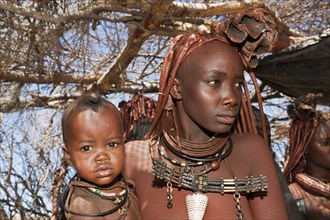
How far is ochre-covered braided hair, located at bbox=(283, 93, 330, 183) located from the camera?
172 inches

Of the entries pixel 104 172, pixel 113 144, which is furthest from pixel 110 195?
pixel 113 144

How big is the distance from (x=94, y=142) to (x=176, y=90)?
387 mm

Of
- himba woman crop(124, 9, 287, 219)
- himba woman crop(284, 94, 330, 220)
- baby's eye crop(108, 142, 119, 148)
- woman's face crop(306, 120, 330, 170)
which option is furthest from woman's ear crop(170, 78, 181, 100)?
woman's face crop(306, 120, 330, 170)

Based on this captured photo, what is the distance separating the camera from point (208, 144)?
7.74 feet

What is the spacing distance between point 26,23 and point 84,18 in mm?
549

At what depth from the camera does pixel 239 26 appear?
2.39 m

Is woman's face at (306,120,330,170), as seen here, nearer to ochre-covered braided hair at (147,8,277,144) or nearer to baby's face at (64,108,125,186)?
ochre-covered braided hair at (147,8,277,144)

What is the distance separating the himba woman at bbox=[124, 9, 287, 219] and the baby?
9 centimetres

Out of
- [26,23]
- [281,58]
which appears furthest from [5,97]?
[281,58]

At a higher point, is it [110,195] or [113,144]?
[113,144]

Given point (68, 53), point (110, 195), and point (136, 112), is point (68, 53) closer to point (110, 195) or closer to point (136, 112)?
point (136, 112)

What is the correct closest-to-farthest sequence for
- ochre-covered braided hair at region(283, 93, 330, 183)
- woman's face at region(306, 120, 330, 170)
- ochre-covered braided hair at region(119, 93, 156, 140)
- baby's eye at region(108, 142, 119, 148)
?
baby's eye at region(108, 142, 119, 148)
woman's face at region(306, 120, 330, 170)
ochre-covered braided hair at region(283, 93, 330, 183)
ochre-covered braided hair at region(119, 93, 156, 140)

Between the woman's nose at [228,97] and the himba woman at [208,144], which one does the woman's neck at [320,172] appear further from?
the woman's nose at [228,97]

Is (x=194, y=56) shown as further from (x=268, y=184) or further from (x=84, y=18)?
(x=84, y=18)
